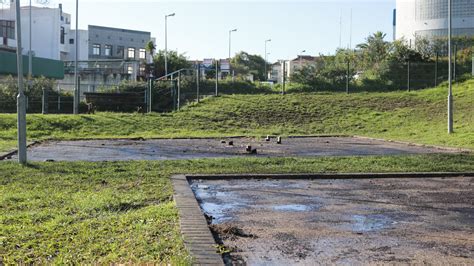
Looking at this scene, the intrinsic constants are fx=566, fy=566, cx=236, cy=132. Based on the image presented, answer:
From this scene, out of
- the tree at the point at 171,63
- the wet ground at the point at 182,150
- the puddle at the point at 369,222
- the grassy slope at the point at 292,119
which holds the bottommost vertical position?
the puddle at the point at 369,222

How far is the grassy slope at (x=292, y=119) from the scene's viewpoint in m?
22.5

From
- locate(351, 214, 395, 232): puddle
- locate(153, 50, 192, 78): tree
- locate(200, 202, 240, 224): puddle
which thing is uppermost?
locate(153, 50, 192, 78): tree

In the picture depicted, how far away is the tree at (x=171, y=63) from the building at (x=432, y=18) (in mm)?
29239

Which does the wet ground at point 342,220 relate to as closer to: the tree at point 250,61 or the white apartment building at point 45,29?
the white apartment building at point 45,29

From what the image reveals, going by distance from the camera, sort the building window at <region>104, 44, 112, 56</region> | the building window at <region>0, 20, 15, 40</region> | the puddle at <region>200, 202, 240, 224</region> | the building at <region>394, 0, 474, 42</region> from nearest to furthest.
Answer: the puddle at <region>200, 202, 240, 224</region> → the building window at <region>0, 20, 15, 40</region> → the building at <region>394, 0, 474, 42</region> → the building window at <region>104, 44, 112, 56</region>

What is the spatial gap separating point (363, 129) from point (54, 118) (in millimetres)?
13360

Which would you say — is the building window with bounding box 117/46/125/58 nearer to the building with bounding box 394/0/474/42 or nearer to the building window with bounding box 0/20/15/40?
the building window with bounding box 0/20/15/40

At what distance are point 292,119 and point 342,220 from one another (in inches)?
806

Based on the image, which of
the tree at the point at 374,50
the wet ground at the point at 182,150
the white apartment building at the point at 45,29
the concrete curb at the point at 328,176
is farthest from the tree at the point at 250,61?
the concrete curb at the point at 328,176

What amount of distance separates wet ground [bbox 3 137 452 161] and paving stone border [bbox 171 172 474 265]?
13.2 feet

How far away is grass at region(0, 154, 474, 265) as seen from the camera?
4918 millimetres

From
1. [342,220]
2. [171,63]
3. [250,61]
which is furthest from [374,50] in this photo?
[250,61]

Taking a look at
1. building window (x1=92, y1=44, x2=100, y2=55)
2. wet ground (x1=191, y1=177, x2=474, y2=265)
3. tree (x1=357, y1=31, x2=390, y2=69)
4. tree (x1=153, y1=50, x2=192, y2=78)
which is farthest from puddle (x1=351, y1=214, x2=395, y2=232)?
building window (x1=92, y1=44, x2=100, y2=55)

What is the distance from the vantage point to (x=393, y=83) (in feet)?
120
